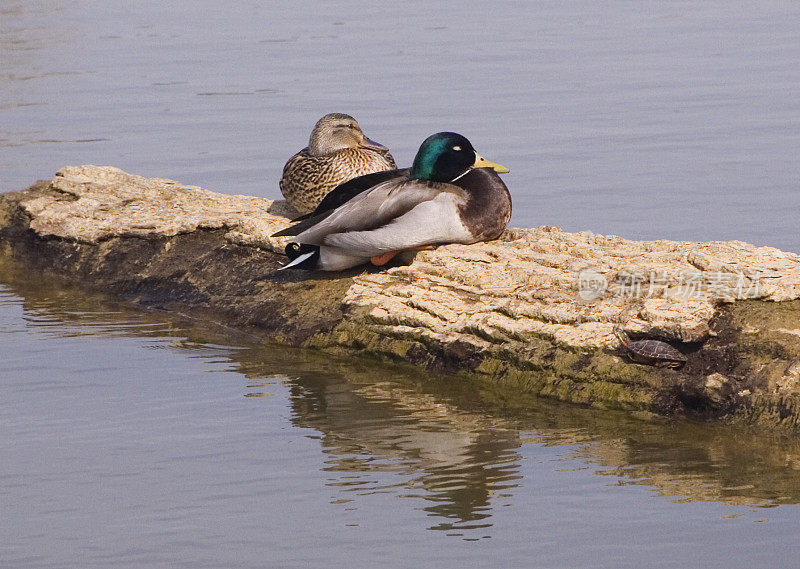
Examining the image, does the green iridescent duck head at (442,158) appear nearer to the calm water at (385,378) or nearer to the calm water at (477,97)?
the calm water at (385,378)

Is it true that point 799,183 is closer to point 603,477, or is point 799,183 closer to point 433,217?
point 433,217

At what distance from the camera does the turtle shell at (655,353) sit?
Answer: 602 centimetres

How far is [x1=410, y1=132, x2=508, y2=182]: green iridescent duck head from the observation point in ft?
24.8

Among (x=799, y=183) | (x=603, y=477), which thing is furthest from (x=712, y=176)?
(x=603, y=477)

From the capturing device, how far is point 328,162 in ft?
29.3

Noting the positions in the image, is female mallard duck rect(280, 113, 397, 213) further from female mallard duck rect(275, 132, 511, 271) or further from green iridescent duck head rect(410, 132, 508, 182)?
green iridescent duck head rect(410, 132, 508, 182)

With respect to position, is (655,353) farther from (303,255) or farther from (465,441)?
(303,255)

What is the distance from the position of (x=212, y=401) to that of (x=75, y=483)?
3.98 feet

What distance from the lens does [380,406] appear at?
21.9ft

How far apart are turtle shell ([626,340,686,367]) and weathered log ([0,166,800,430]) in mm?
44

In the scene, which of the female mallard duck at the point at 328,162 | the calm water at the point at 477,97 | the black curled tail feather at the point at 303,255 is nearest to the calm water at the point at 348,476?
the black curled tail feather at the point at 303,255

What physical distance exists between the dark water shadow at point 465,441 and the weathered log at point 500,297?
110 millimetres

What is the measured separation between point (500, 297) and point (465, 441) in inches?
38.6

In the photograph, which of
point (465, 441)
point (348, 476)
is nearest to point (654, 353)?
point (465, 441)
